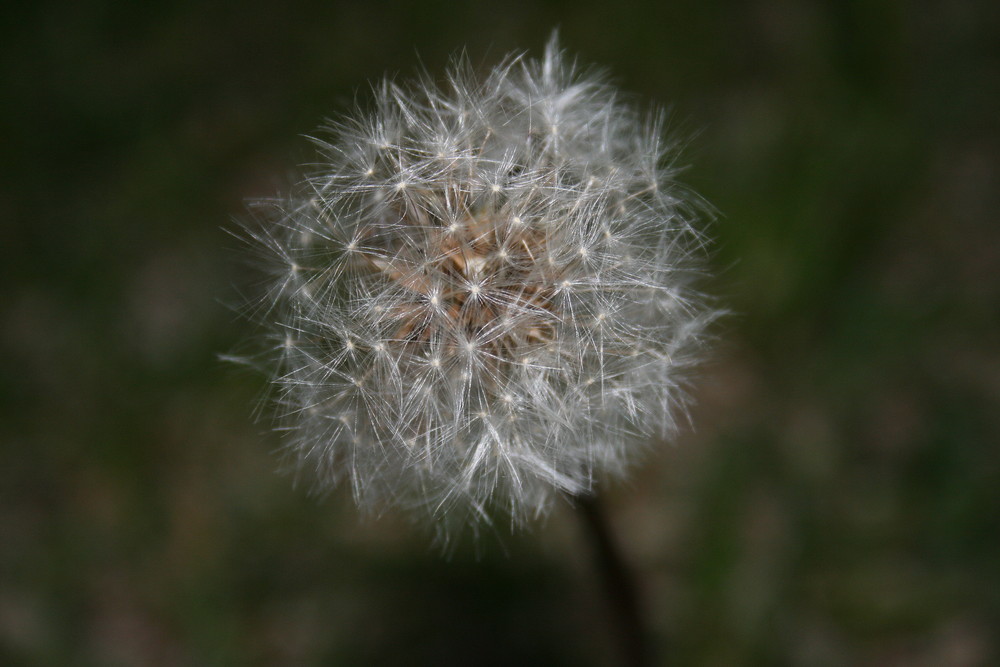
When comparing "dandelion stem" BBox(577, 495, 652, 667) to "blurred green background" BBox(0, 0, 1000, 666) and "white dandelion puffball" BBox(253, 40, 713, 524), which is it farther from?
→ "blurred green background" BBox(0, 0, 1000, 666)

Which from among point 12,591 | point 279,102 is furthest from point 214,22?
point 12,591

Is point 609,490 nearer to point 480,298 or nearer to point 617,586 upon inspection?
→ point 617,586

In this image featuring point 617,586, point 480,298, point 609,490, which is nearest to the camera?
point 480,298

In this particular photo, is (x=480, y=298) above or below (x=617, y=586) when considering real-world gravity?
above

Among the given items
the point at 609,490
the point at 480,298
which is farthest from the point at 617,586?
the point at 480,298

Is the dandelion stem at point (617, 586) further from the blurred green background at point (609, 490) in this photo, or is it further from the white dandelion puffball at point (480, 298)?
the blurred green background at point (609, 490)

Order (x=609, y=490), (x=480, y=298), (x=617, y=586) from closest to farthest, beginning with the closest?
(x=480, y=298), (x=617, y=586), (x=609, y=490)

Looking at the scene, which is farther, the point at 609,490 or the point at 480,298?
the point at 609,490

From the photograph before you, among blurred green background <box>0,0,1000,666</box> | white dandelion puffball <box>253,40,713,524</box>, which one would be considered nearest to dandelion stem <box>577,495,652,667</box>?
white dandelion puffball <box>253,40,713,524</box>
